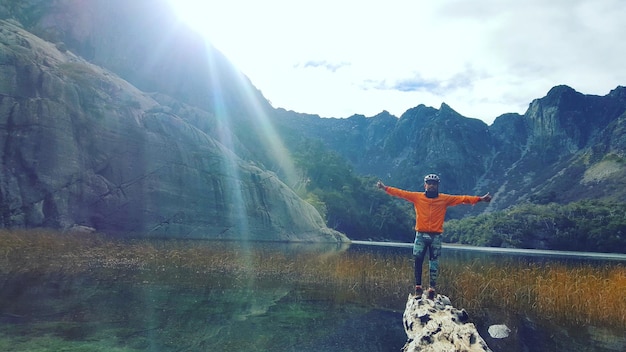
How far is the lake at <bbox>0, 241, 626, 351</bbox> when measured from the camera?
32.6 ft

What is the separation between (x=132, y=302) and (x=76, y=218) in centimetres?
3875

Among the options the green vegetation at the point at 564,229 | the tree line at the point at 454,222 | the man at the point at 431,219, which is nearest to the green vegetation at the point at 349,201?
the tree line at the point at 454,222

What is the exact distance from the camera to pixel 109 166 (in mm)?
53219

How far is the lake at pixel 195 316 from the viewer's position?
9.93 metres

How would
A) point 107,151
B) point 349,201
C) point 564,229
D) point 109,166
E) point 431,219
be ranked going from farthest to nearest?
point 349,201 < point 564,229 < point 107,151 < point 109,166 < point 431,219

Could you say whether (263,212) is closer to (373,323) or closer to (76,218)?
(76,218)

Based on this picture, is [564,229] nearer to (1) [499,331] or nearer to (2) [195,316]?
(1) [499,331]

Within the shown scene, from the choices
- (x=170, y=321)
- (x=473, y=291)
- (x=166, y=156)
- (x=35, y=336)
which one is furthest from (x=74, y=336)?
(x=166, y=156)

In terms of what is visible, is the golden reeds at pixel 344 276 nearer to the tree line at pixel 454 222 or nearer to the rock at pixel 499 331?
the rock at pixel 499 331

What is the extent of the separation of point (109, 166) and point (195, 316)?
153 feet

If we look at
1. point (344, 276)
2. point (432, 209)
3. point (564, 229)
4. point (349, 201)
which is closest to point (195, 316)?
point (432, 209)

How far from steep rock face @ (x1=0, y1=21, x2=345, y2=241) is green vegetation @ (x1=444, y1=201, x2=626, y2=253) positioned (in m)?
62.6

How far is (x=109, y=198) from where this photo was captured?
51.3 meters

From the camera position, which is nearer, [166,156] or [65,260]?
[65,260]
